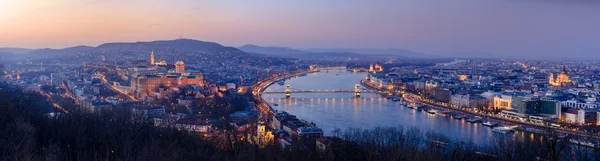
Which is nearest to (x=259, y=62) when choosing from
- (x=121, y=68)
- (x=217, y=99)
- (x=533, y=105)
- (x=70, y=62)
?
(x=70, y=62)

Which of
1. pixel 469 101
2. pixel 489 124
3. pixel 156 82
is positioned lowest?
pixel 489 124

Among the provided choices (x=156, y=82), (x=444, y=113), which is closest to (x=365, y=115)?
(x=444, y=113)

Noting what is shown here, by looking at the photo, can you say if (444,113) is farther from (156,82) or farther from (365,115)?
(156,82)

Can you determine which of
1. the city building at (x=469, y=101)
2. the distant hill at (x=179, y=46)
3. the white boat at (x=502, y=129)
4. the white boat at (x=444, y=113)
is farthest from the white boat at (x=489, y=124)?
the distant hill at (x=179, y=46)

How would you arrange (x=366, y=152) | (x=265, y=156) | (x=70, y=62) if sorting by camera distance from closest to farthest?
1. (x=265, y=156)
2. (x=366, y=152)
3. (x=70, y=62)

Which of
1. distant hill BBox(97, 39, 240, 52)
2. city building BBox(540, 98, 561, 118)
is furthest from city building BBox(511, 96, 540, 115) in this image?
distant hill BBox(97, 39, 240, 52)

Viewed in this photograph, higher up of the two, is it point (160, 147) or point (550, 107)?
point (160, 147)

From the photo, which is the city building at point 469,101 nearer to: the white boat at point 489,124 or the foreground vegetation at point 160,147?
the white boat at point 489,124

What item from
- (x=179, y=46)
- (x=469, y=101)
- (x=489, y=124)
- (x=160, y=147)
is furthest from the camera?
(x=179, y=46)

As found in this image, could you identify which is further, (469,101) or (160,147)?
(469,101)

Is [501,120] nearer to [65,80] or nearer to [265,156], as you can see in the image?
[265,156]

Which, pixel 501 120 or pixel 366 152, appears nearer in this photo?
pixel 366 152
